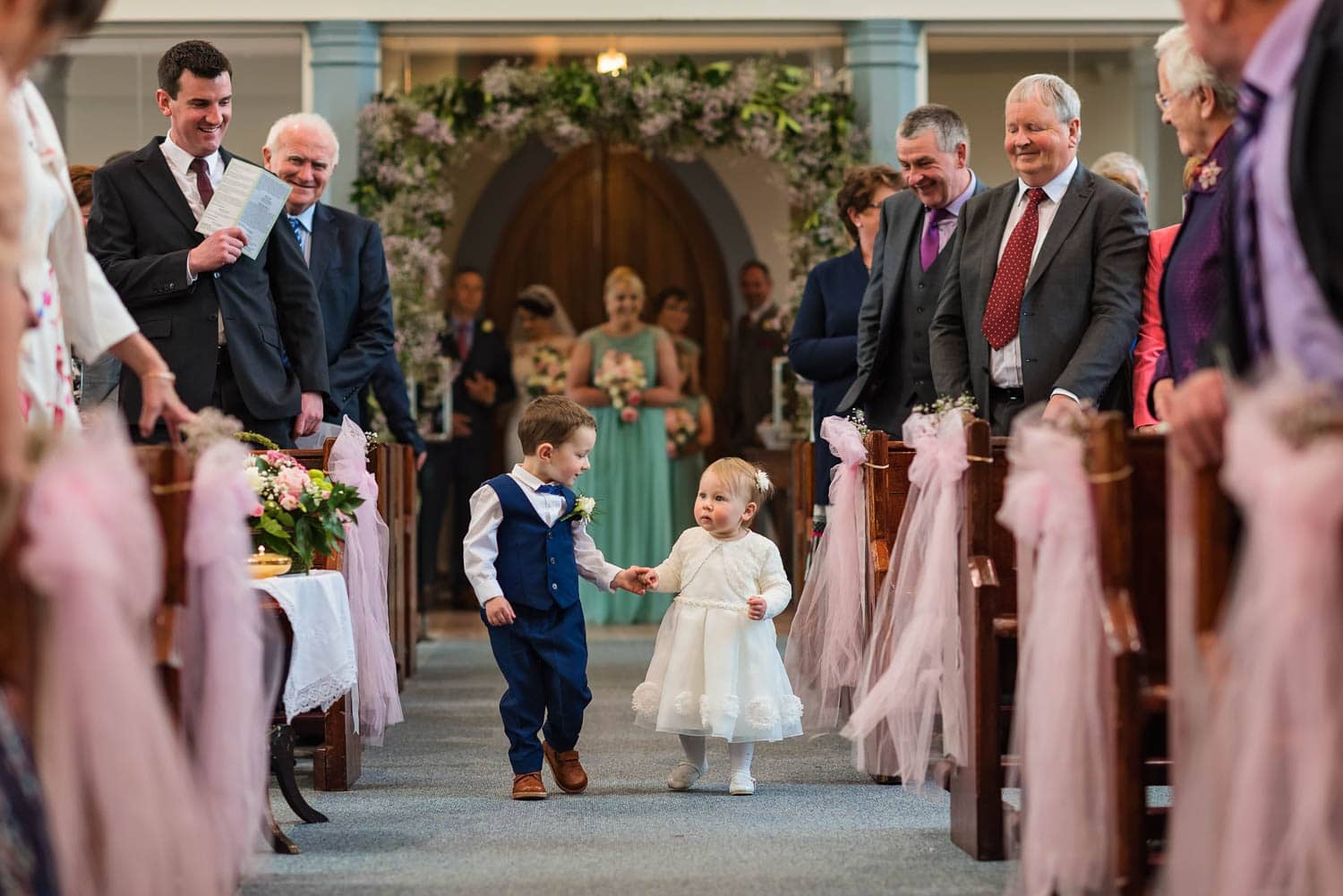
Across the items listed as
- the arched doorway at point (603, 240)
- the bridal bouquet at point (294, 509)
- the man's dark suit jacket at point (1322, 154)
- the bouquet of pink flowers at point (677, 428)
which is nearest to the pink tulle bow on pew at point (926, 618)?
the bridal bouquet at point (294, 509)

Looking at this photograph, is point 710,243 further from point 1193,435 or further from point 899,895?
point 1193,435

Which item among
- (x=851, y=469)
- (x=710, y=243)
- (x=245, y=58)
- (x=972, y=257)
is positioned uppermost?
(x=245, y=58)

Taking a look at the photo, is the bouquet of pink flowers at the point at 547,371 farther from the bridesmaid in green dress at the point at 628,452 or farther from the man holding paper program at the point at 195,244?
the man holding paper program at the point at 195,244

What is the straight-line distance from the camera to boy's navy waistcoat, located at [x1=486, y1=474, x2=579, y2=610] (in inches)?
195

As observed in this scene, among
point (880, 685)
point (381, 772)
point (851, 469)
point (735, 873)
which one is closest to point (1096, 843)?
point (735, 873)

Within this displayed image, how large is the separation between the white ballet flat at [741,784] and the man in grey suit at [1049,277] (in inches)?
51.3

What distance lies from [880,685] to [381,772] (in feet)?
5.75

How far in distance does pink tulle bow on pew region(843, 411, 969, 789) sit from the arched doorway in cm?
747

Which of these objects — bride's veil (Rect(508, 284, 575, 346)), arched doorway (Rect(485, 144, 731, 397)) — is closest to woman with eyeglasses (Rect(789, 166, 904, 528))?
bride's veil (Rect(508, 284, 575, 346))

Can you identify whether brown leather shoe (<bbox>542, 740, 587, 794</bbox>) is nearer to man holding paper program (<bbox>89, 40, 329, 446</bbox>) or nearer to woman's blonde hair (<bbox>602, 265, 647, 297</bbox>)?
man holding paper program (<bbox>89, 40, 329, 446</bbox>)

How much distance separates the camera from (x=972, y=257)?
538cm

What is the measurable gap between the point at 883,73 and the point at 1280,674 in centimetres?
798

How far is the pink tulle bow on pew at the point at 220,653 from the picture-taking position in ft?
10.0

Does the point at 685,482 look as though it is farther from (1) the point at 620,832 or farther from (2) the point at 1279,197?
(2) the point at 1279,197
